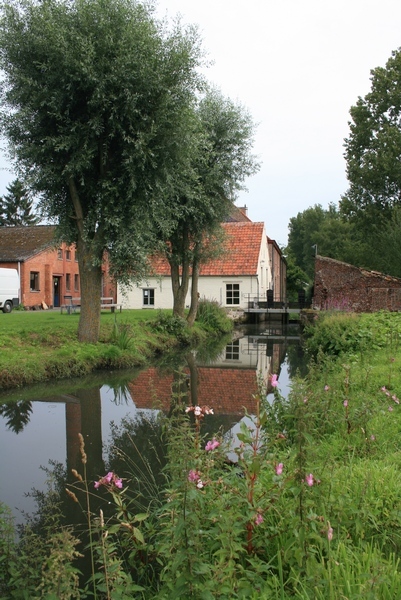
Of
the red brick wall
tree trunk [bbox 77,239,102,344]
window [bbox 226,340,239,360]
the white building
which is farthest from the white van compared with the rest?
tree trunk [bbox 77,239,102,344]

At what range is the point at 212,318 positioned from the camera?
1054 inches

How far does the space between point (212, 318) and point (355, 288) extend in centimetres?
771

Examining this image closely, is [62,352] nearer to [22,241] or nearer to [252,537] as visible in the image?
[252,537]

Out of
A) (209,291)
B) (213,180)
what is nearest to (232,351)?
(213,180)

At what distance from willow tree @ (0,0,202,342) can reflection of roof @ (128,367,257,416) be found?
332cm

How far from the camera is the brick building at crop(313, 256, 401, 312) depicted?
26.0 metres

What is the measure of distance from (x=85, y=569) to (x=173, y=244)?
1824 centimetres

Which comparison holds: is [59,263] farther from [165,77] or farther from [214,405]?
[214,405]

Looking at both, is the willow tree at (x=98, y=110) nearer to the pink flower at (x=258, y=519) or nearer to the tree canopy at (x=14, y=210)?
the pink flower at (x=258, y=519)

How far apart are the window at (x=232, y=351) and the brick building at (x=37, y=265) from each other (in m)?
16.0

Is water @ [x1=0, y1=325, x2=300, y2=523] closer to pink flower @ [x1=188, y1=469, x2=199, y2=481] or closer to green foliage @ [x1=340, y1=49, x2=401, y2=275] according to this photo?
pink flower @ [x1=188, y1=469, x2=199, y2=481]

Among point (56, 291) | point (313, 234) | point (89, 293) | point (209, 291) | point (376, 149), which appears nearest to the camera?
point (89, 293)

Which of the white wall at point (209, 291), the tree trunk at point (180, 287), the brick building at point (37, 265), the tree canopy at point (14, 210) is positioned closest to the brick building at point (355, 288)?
the tree trunk at point (180, 287)

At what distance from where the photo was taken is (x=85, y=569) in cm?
399
